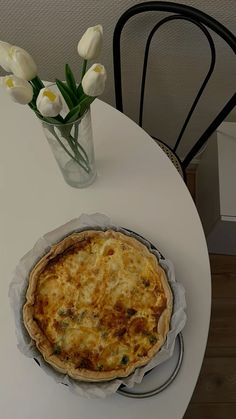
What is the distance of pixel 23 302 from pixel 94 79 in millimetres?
396

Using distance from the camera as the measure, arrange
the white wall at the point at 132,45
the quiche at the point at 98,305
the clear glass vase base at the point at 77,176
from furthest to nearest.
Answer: the white wall at the point at 132,45
the clear glass vase base at the point at 77,176
the quiche at the point at 98,305

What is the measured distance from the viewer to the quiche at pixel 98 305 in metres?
0.71

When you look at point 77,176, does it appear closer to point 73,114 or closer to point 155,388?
point 73,114

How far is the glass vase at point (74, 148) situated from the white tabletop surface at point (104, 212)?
0.03m

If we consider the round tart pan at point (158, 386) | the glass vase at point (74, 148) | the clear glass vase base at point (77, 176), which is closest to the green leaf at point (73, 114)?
the glass vase at point (74, 148)

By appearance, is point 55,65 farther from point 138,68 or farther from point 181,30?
point 181,30

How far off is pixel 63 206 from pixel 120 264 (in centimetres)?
19

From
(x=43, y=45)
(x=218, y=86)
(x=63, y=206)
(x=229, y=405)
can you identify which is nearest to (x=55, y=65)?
(x=43, y=45)

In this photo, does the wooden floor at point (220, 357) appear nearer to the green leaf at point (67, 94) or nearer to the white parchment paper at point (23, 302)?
the white parchment paper at point (23, 302)

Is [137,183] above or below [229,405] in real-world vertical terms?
above

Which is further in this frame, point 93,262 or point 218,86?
point 218,86

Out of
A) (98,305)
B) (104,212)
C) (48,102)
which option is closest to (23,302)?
(98,305)

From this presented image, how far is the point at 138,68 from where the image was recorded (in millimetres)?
1284

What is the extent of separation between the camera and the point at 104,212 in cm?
87
